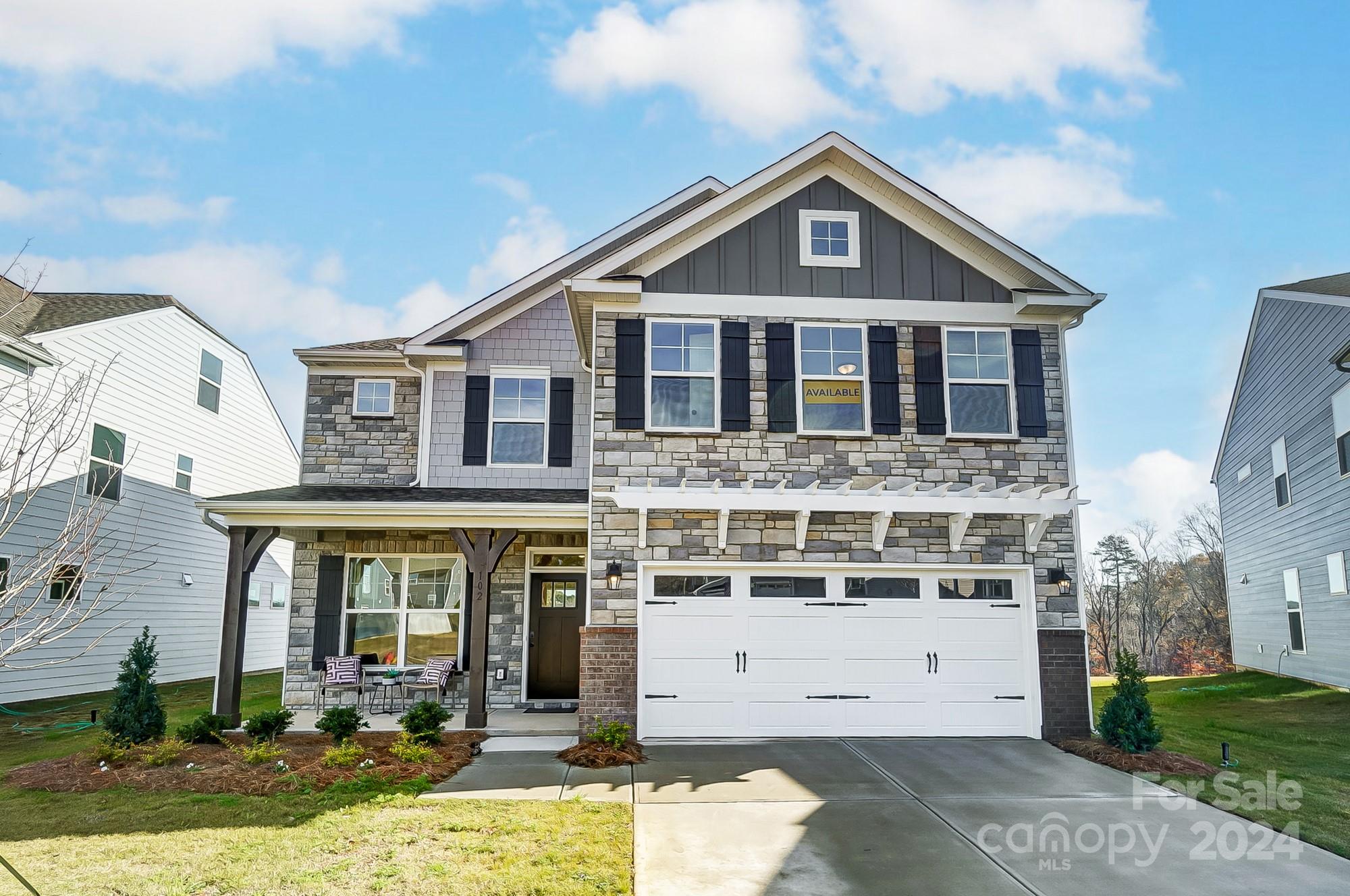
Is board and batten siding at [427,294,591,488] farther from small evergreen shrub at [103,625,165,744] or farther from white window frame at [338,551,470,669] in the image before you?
small evergreen shrub at [103,625,165,744]

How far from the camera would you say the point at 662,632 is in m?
10.5

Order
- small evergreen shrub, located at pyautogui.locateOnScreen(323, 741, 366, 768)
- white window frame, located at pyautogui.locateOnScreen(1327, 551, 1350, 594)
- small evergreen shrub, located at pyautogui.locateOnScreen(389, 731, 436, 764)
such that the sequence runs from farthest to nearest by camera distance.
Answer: white window frame, located at pyautogui.locateOnScreen(1327, 551, 1350, 594)
small evergreen shrub, located at pyautogui.locateOnScreen(389, 731, 436, 764)
small evergreen shrub, located at pyautogui.locateOnScreen(323, 741, 366, 768)

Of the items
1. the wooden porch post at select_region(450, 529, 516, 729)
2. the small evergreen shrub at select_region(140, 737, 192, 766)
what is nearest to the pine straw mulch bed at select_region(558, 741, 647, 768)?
the wooden porch post at select_region(450, 529, 516, 729)

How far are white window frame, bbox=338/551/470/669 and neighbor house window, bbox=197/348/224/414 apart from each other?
729 centimetres

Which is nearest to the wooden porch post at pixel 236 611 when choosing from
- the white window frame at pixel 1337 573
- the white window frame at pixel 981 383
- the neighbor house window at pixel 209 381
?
the neighbor house window at pixel 209 381

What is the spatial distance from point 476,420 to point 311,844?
773cm

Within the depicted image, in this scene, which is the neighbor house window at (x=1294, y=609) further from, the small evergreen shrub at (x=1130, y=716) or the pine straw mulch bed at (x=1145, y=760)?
the small evergreen shrub at (x=1130, y=716)

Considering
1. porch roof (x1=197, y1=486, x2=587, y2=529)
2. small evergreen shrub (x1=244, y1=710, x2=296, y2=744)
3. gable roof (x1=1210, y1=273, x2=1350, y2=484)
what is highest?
gable roof (x1=1210, y1=273, x2=1350, y2=484)

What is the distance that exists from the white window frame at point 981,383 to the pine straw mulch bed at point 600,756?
529cm

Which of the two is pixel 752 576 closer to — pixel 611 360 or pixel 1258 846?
pixel 611 360

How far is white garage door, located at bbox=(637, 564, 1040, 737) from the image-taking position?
10398 mm

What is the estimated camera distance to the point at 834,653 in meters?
10.6

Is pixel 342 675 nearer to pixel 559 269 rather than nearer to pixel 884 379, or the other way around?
pixel 559 269

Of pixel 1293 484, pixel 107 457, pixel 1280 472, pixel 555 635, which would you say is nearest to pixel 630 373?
pixel 555 635
